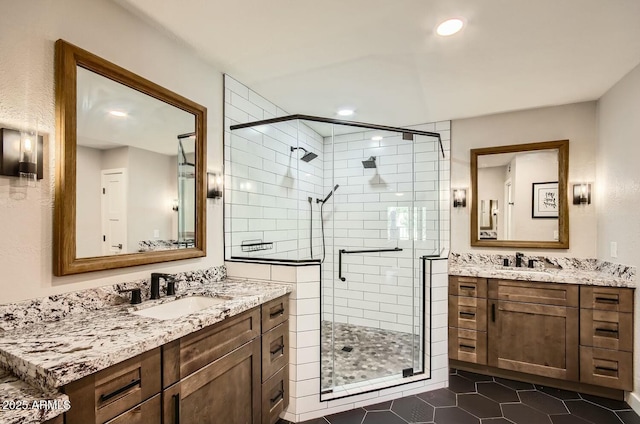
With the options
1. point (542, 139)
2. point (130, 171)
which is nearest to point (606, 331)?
point (542, 139)

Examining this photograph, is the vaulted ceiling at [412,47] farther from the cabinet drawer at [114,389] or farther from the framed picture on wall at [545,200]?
the cabinet drawer at [114,389]

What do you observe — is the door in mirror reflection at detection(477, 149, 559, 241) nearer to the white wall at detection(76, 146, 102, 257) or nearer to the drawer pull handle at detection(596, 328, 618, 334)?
the drawer pull handle at detection(596, 328, 618, 334)

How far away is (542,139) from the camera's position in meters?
3.18

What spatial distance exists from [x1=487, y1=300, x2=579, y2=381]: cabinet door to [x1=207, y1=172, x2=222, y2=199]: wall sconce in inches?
105

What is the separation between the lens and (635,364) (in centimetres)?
236

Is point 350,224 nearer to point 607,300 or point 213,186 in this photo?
point 213,186

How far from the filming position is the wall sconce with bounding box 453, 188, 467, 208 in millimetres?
3467

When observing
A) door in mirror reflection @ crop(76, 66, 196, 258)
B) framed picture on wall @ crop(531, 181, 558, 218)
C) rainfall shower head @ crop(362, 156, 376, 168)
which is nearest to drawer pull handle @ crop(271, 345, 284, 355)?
door in mirror reflection @ crop(76, 66, 196, 258)

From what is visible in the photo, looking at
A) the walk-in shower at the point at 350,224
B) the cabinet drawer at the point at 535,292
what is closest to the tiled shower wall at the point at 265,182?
the walk-in shower at the point at 350,224

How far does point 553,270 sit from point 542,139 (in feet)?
4.44

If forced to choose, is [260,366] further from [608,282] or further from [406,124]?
[406,124]

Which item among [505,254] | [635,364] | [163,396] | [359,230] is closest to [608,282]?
[635,364]

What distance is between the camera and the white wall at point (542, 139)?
9.86 ft

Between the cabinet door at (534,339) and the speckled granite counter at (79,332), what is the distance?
232 centimetres
